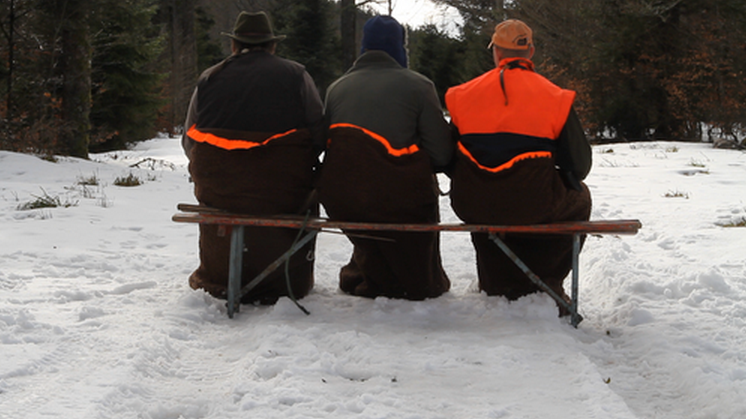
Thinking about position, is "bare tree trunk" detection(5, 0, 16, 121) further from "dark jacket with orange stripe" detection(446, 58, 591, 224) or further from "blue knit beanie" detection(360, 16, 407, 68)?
"dark jacket with orange stripe" detection(446, 58, 591, 224)

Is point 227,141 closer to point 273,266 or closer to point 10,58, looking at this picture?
point 273,266

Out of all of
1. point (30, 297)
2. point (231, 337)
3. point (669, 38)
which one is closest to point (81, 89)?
A: point (30, 297)

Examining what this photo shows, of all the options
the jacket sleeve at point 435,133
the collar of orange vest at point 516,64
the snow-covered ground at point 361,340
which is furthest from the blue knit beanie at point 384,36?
the snow-covered ground at point 361,340

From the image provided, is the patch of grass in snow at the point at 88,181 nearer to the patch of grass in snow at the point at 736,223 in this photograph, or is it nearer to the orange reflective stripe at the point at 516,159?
the orange reflective stripe at the point at 516,159

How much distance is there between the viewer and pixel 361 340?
350cm

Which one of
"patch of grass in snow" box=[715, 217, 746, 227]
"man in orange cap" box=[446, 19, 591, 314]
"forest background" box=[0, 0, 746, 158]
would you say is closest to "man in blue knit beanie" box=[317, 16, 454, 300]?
"man in orange cap" box=[446, 19, 591, 314]

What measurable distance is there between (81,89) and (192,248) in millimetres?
7019

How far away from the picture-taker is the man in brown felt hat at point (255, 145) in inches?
165

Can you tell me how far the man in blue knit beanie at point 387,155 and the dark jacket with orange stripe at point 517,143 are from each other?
0.80 ft

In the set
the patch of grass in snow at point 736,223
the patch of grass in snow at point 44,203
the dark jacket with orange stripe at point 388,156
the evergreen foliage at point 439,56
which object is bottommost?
the patch of grass in snow at point 44,203

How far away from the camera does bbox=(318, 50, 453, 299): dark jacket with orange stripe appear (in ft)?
13.7

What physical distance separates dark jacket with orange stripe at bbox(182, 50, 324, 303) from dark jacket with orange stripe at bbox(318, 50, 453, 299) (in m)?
0.20

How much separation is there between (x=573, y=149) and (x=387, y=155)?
1100 millimetres

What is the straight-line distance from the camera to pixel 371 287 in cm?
454
